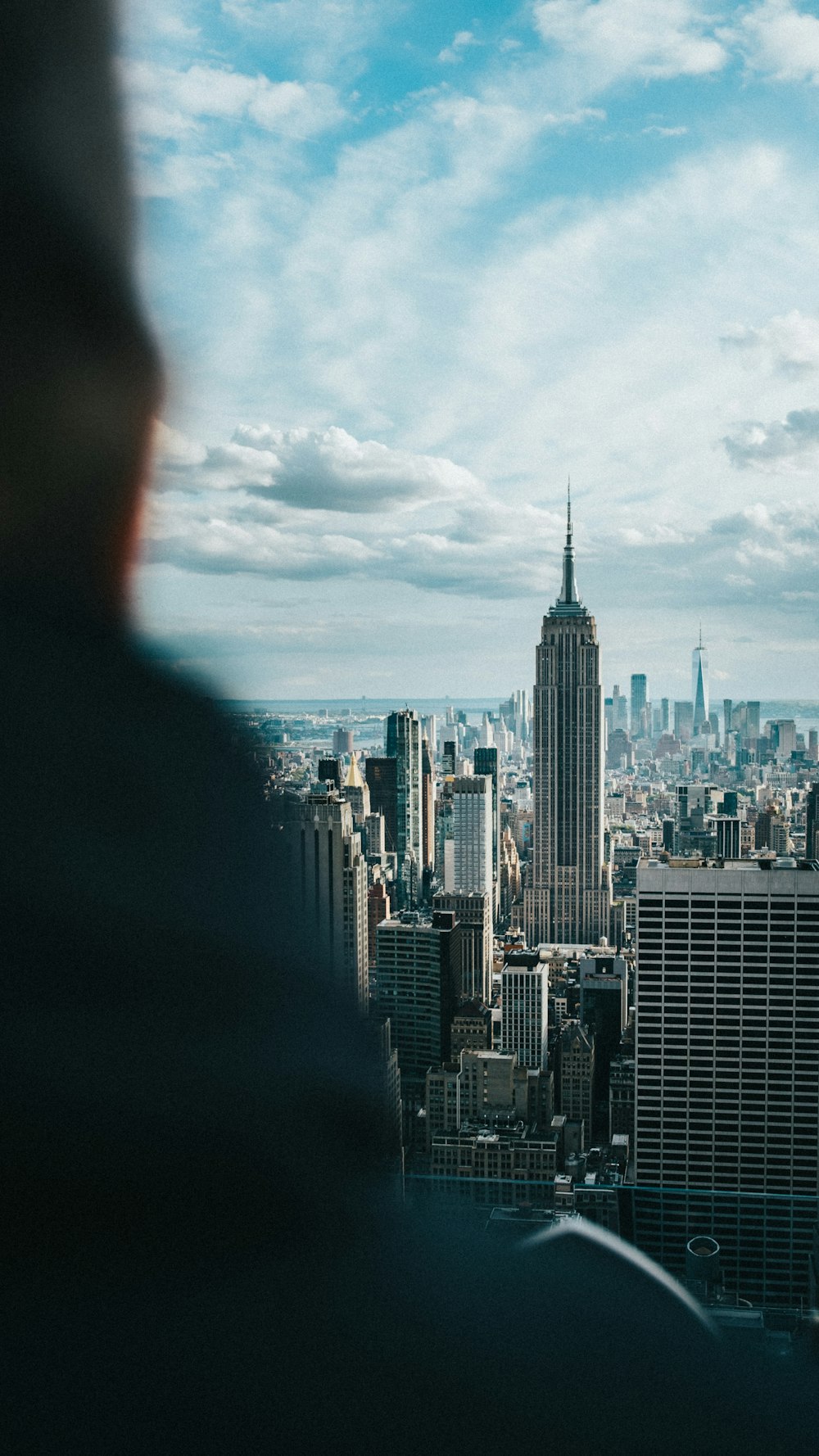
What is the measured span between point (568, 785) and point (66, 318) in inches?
728

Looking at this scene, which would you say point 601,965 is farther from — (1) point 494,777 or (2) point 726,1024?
(1) point 494,777

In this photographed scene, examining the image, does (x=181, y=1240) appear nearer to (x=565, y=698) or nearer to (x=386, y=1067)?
(x=386, y=1067)

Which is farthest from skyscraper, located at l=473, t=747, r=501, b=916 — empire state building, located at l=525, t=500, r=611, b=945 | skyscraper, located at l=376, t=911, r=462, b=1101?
skyscraper, located at l=376, t=911, r=462, b=1101

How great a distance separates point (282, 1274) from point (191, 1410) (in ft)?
0.25

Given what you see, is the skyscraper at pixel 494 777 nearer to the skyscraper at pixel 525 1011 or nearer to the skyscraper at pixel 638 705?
the skyscraper at pixel 638 705

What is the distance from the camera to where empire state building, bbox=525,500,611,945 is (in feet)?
53.4

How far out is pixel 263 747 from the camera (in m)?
0.53

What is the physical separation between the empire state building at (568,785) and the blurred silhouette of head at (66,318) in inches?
592

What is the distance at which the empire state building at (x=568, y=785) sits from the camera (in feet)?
53.4

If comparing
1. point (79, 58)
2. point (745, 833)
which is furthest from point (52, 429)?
point (745, 833)

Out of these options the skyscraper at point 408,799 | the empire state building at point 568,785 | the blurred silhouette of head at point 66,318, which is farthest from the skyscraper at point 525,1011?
the blurred silhouette of head at point 66,318

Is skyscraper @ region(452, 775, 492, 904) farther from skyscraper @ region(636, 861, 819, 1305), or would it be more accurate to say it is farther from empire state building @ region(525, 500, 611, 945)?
skyscraper @ region(636, 861, 819, 1305)

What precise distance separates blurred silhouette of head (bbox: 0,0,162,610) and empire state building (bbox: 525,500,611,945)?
15.0 m

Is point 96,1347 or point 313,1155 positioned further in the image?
point 313,1155
